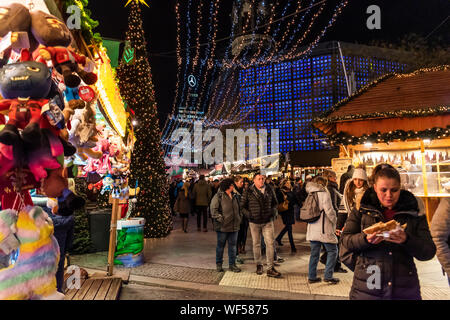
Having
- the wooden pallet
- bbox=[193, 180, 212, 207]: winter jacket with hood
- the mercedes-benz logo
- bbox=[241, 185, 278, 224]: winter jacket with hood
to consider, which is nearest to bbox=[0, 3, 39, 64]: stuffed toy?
the wooden pallet

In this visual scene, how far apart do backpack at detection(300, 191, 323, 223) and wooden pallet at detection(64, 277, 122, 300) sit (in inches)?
133

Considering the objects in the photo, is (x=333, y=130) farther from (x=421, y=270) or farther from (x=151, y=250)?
(x=151, y=250)

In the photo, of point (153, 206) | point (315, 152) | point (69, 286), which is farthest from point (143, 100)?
point (315, 152)

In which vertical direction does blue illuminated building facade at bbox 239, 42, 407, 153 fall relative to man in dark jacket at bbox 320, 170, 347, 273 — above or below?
above

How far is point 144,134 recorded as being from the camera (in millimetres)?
10875

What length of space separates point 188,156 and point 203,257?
39.7 metres

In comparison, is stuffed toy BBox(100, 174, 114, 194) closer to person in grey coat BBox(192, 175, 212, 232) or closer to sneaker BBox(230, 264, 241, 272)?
sneaker BBox(230, 264, 241, 272)

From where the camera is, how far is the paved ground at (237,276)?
5.43 m

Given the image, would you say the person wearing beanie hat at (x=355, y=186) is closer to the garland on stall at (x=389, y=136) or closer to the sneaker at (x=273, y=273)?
the sneaker at (x=273, y=273)

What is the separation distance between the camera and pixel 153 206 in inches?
419

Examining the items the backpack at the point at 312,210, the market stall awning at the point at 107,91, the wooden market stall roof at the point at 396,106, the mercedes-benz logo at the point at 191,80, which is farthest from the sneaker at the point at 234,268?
the mercedes-benz logo at the point at 191,80

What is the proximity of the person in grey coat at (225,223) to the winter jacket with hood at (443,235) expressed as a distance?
4.59m

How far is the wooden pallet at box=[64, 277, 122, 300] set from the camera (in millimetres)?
4594

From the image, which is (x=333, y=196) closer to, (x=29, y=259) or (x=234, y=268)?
(x=234, y=268)
